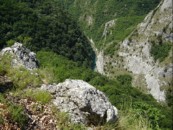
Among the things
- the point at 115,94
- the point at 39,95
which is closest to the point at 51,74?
the point at 39,95

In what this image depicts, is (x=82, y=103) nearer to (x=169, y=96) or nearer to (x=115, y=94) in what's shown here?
(x=115, y=94)

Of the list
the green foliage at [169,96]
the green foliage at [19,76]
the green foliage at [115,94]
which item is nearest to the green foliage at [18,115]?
the green foliage at [19,76]

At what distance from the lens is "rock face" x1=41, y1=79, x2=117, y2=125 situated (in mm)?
15195

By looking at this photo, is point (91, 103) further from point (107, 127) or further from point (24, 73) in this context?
point (24, 73)

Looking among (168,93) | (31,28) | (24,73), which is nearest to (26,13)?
(31,28)

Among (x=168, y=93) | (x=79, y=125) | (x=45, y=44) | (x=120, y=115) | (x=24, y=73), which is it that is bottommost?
(x=79, y=125)

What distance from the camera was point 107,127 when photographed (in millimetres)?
14836

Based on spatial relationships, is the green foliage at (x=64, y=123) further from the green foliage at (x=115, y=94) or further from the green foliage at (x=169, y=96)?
the green foliage at (x=169, y=96)

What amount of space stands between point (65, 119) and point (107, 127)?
172 centimetres

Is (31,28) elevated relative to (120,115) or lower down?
elevated

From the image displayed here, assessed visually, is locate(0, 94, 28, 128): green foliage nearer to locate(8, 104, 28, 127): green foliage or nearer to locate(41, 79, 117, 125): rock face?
locate(8, 104, 28, 127): green foliage

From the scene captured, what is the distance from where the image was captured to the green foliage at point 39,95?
1505 cm

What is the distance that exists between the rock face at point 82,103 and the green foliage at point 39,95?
0.30m

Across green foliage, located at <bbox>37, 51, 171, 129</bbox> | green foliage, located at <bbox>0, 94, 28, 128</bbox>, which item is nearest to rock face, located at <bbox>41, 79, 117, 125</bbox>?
green foliage, located at <bbox>37, 51, 171, 129</bbox>
